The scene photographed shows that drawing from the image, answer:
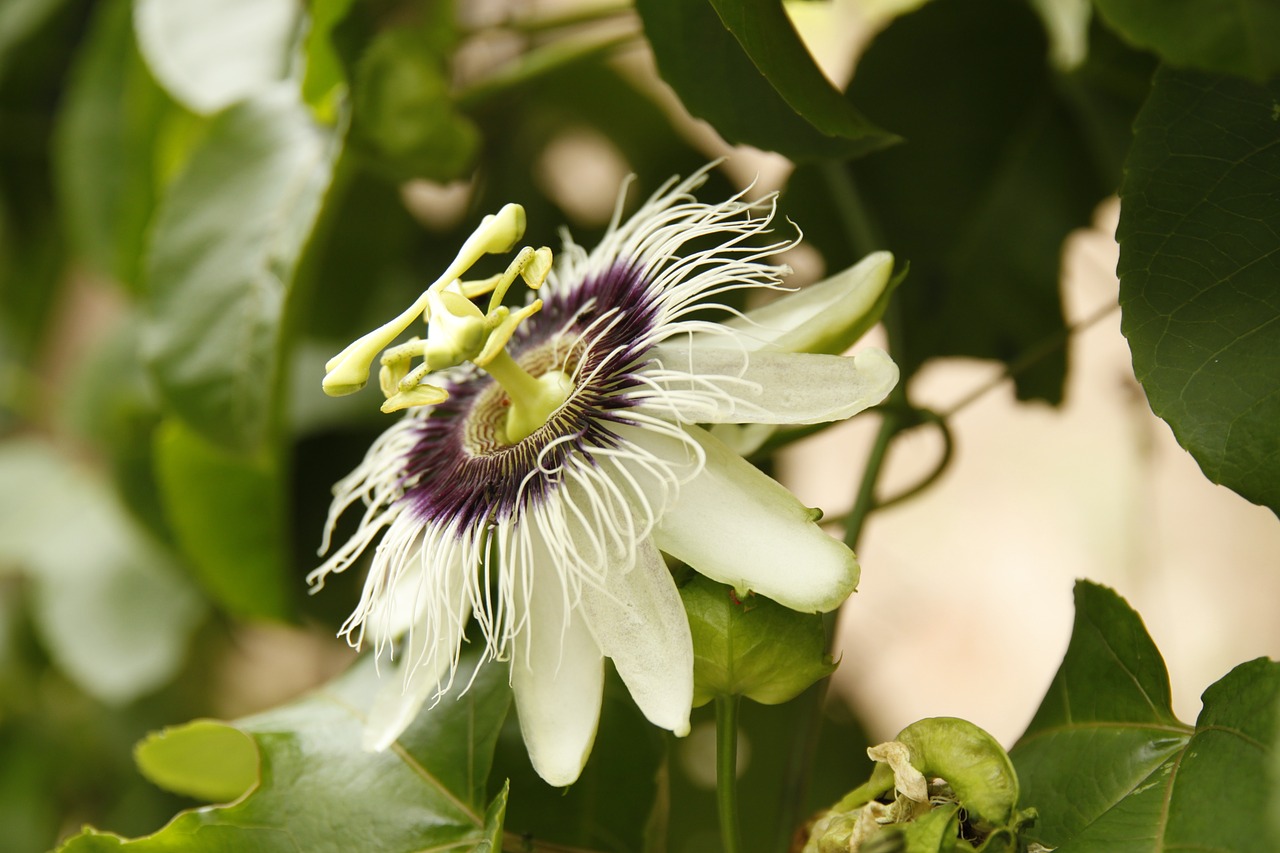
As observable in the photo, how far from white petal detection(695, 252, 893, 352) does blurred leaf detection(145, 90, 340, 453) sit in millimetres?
507

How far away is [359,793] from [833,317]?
43 centimetres

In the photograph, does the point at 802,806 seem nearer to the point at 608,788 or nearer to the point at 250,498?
the point at 608,788

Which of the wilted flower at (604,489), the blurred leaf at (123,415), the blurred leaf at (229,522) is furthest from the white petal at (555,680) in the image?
the blurred leaf at (123,415)

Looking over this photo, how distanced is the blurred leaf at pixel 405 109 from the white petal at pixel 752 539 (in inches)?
19.3

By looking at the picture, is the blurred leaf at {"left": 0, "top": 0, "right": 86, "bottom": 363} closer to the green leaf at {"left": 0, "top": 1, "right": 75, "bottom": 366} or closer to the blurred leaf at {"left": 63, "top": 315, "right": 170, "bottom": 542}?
the green leaf at {"left": 0, "top": 1, "right": 75, "bottom": 366}

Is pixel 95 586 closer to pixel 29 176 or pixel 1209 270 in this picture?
pixel 29 176

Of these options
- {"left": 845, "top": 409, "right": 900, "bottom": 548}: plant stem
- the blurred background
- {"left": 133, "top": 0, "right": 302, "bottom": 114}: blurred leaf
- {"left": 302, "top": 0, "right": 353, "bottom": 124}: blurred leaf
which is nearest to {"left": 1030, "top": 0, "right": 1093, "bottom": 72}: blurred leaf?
the blurred background

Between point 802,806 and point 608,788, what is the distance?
14 cm

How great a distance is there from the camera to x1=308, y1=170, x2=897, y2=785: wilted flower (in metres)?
0.63

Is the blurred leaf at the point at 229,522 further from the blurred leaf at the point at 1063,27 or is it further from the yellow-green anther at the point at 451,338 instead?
the blurred leaf at the point at 1063,27

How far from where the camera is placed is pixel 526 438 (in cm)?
75

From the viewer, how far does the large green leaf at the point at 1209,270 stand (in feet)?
1.99

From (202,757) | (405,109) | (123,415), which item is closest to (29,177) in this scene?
(123,415)

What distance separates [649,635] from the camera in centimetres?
63
